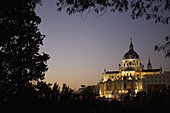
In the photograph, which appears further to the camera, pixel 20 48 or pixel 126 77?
pixel 126 77

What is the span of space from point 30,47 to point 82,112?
17.5 metres

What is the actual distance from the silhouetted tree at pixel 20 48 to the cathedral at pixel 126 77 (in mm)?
84128

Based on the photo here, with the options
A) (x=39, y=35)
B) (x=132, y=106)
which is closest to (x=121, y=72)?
(x=39, y=35)

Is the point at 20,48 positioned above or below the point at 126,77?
below

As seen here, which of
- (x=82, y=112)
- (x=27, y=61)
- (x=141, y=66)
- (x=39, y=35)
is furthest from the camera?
(x=141, y=66)

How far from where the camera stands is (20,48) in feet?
58.8

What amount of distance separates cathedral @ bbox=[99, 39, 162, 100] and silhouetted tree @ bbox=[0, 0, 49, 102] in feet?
276

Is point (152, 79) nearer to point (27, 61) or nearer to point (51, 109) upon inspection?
point (27, 61)

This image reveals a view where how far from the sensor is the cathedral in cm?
10444

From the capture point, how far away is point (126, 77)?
107 m

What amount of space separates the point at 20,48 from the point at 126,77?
94735 mm

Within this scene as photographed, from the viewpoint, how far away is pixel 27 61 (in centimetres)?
1789

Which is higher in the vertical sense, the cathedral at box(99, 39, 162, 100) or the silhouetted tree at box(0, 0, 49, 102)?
the cathedral at box(99, 39, 162, 100)

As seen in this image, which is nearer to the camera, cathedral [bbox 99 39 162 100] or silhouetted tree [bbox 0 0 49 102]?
silhouetted tree [bbox 0 0 49 102]
